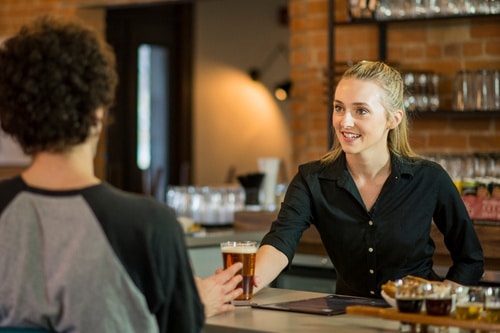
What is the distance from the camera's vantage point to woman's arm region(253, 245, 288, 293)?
297cm

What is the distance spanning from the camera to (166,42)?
31.7ft

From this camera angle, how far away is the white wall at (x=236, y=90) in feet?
32.3

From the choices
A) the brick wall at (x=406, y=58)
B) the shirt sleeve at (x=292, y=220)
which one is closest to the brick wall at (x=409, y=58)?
the brick wall at (x=406, y=58)

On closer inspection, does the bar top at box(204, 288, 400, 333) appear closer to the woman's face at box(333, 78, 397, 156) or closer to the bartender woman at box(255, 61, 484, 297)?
the bartender woman at box(255, 61, 484, 297)

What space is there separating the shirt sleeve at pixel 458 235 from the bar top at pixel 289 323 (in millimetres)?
716

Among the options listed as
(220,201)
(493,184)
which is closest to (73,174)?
(493,184)

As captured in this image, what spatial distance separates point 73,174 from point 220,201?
3.47 metres

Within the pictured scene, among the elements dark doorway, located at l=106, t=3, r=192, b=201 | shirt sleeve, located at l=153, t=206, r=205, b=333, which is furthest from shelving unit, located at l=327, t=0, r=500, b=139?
shirt sleeve, located at l=153, t=206, r=205, b=333

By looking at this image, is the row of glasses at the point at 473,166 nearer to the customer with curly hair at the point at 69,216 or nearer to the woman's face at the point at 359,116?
the woman's face at the point at 359,116

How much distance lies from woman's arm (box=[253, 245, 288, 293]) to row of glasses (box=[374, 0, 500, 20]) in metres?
2.71

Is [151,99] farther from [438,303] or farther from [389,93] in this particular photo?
[438,303]

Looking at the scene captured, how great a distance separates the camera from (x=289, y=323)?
250 centimetres

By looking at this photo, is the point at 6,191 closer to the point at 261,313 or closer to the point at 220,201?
the point at 261,313

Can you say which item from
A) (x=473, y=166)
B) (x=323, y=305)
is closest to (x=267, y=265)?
(x=323, y=305)
